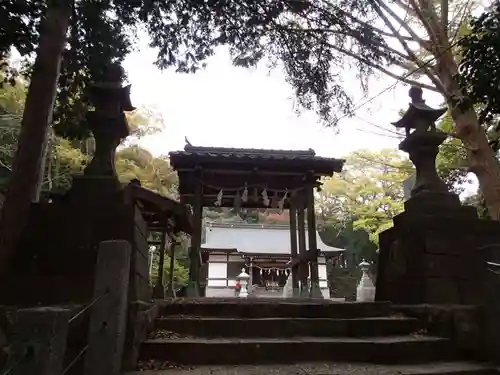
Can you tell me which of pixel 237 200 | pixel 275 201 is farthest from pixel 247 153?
pixel 275 201

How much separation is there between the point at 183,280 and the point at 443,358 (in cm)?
1852

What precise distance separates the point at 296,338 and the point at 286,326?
18 centimetres

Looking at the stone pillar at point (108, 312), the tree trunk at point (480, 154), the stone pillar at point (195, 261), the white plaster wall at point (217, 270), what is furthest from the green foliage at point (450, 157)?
the white plaster wall at point (217, 270)

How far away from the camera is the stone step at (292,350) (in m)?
3.58

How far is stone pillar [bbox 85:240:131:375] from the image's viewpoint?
2805 mm

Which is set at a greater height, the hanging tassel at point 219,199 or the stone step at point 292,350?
the hanging tassel at point 219,199

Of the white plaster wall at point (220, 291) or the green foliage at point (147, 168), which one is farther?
the white plaster wall at point (220, 291)

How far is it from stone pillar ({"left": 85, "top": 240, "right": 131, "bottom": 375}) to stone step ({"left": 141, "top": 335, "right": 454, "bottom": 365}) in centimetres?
60

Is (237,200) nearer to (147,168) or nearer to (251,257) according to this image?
(147,168)

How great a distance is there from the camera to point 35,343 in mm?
2053

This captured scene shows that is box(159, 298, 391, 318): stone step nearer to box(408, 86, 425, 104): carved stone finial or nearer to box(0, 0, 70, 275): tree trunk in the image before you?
box(0, 0, 70, 275): tree trunk

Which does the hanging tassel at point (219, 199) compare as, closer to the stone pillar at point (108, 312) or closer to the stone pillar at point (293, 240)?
the stone pillar at point (293, 240)

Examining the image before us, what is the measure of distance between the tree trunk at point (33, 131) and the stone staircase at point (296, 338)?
172 centimetres

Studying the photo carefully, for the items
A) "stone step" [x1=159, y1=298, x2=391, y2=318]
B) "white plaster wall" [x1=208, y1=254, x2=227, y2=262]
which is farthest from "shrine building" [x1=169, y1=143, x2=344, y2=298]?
"white plaster wall" [x1=208, y1=254, x2=227, y2=262]
